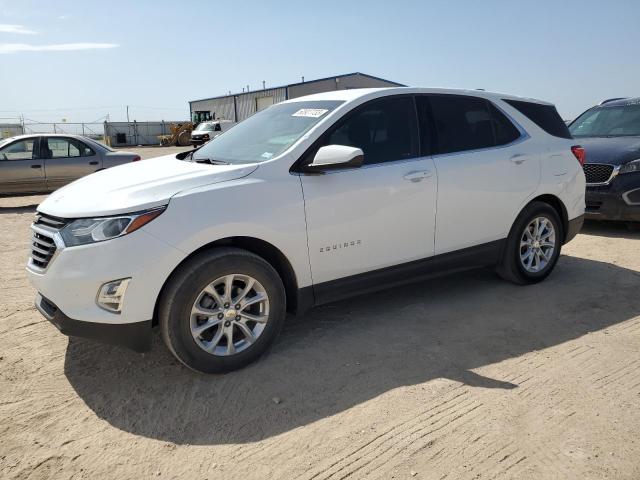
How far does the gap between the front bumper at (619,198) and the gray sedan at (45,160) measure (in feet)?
29.5

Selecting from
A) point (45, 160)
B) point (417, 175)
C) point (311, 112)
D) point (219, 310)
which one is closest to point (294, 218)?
point (219, 310)

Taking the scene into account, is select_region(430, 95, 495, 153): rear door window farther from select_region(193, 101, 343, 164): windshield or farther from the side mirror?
the side mirror

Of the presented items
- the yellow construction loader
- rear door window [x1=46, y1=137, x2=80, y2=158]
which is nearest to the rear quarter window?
rear door window [x1=46, y1=137, x2=80, y2=158]

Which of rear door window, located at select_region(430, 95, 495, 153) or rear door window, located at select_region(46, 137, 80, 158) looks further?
rear door window, located at select_region(46, 137, 80, 158)

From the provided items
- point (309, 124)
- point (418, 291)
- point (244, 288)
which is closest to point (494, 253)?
point (418, 291)

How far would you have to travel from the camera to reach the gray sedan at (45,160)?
10.8m

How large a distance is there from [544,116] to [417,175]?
1943mm

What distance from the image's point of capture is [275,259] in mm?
3572

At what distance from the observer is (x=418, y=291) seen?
491 cm

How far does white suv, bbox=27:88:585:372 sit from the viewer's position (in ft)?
9.98

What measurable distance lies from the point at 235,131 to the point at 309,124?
94 centimetres

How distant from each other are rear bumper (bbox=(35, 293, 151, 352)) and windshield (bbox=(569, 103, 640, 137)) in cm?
764

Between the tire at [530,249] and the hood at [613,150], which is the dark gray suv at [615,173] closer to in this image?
the hood at [613,150]

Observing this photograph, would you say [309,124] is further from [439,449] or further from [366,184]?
[439,449]
